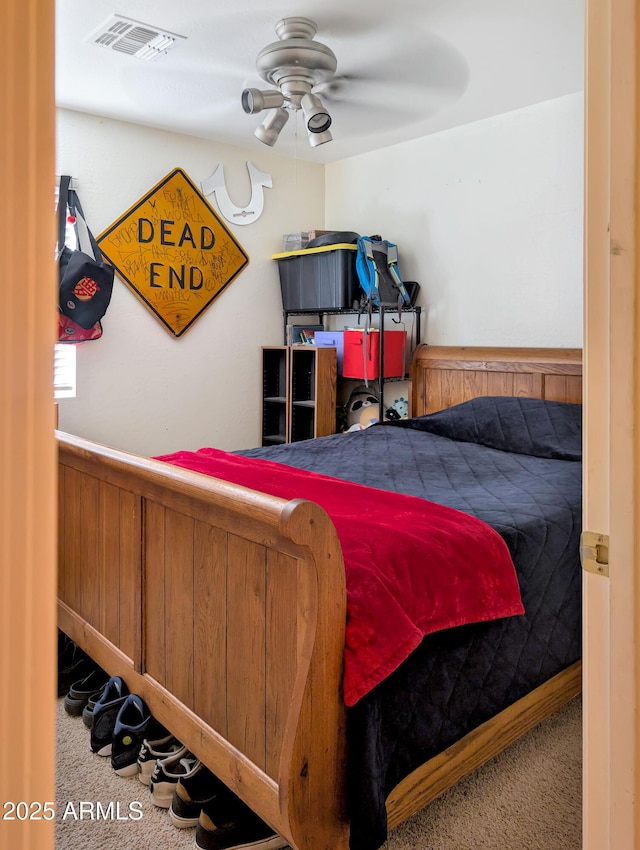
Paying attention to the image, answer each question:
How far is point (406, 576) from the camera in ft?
5.16

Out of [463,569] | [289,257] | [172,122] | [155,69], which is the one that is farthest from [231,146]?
[463,569]

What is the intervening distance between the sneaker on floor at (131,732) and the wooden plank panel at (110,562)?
0.25 meters

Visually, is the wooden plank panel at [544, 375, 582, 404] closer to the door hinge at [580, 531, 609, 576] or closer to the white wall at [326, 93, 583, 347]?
the white wall at [326, 93, 583, 347]

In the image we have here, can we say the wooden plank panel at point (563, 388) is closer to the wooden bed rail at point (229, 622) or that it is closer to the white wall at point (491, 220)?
the white wall at point (491, 220)

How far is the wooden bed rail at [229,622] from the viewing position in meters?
1.31

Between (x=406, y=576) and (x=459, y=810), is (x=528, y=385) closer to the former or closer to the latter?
(x=406, y=576)

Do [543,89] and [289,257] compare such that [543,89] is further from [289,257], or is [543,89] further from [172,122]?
[172,122]

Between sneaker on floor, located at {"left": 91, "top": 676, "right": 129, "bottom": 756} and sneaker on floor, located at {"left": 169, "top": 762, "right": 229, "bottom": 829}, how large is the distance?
0.33 metres

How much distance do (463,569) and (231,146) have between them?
3392mm

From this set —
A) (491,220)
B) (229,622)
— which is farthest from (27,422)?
(491,220)

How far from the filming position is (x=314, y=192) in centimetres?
459

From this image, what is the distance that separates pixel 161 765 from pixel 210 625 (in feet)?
1.41

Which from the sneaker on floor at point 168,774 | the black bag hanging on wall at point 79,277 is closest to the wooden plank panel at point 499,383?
the black bag hanging on wall at point 79,277

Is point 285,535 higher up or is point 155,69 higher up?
point 155,69
